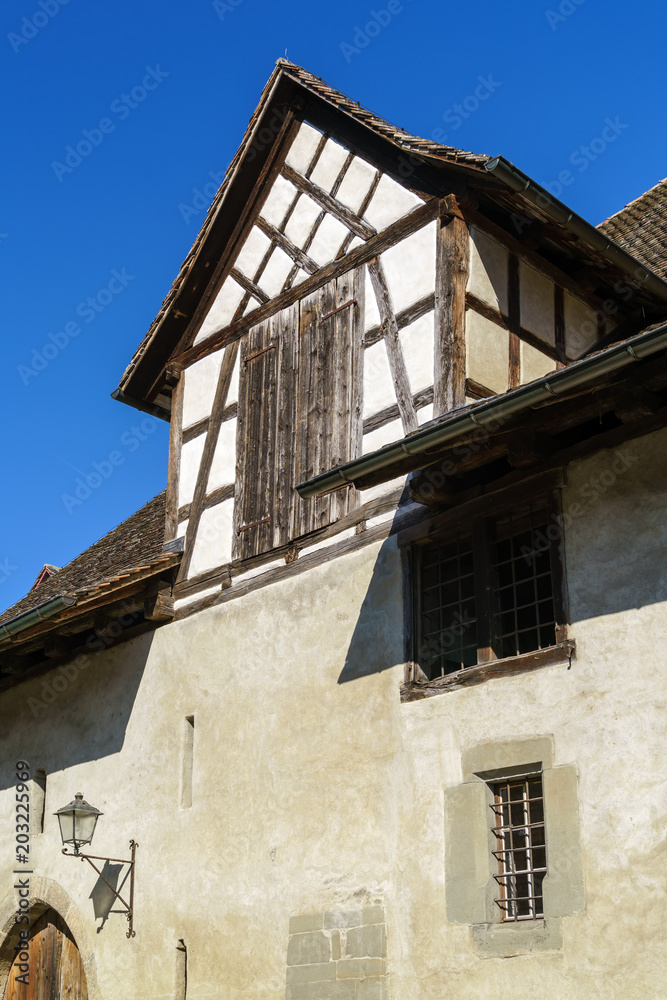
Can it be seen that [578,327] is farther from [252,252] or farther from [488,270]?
[252,252]

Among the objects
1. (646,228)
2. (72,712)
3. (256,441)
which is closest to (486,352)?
(256,441)

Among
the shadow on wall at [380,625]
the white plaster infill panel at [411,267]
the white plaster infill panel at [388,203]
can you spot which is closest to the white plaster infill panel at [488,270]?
the white plaster infill panel at [411,267]

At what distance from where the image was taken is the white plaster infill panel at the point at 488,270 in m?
9.52

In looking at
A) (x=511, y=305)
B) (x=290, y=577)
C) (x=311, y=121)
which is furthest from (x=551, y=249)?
(x=290, y=577)

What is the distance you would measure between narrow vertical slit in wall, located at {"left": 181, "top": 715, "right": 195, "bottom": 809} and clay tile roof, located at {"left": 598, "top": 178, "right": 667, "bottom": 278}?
5.62 metres

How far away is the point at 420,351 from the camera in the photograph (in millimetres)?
9445

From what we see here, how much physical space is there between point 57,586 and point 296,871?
5.46 m

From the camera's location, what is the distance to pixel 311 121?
442 inches

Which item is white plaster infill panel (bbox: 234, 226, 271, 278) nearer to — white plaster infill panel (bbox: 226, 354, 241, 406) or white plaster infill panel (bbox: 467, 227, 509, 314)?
white plaster infill panel (bbox: 226, 354, 241, 406)

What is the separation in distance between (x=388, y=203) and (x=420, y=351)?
1.58 metres

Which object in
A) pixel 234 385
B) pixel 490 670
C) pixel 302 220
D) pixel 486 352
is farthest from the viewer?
pixel 234 385

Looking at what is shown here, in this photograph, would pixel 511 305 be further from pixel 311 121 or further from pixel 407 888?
pixel 407 888

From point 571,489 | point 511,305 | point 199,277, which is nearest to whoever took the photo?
point 571,489

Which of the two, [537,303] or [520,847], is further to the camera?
[537,303]
